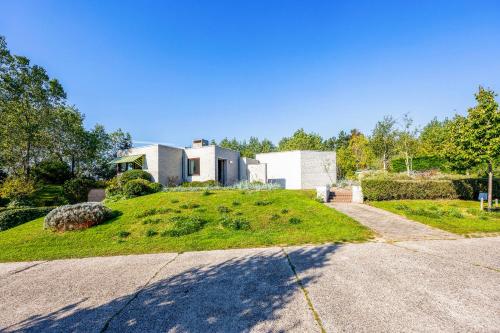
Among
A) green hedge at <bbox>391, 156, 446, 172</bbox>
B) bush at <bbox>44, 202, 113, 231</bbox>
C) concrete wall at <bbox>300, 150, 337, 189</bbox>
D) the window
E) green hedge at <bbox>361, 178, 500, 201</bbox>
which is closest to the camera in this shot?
bush at <bbox>44, 202, 113, 231</bbox>

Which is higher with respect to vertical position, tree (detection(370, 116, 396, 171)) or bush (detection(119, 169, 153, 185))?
tree (detection(370, 116, 396, 171))

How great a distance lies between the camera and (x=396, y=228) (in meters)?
8.36

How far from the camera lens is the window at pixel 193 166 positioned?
22016mm

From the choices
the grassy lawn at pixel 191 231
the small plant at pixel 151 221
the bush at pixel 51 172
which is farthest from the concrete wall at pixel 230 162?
the bush at pixel 51 172

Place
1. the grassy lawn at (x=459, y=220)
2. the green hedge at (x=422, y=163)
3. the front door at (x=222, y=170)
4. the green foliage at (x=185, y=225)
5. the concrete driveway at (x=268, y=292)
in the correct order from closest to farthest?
the concrete driveway at (x=268, y=292) < the grassy lawn at (x=459, y=220) < the green foliage at (x=185, y=225) < the front door at (x=222, y=170) < the green hedge at (x=422, y=163)

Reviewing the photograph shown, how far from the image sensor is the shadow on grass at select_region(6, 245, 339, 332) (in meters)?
3.10

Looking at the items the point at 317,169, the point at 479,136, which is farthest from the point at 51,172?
the point at 479,136

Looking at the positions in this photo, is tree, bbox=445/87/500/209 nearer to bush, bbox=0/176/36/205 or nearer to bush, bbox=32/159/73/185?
bush, bbox=0/176/36/205

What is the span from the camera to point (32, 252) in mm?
7422

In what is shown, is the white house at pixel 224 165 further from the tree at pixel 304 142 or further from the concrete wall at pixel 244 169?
the tree at pixel 304 142

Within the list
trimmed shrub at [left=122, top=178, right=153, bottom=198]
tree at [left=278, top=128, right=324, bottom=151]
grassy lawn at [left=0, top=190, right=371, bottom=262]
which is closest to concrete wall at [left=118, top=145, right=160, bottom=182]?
trimmed shrub at [left=122, top=178, right=153, bottom=198]

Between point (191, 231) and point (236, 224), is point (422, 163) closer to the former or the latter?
point (236, 224)

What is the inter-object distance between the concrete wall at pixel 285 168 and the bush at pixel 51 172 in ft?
78.0

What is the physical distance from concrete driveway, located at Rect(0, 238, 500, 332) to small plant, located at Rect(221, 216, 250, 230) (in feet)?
9.43
